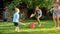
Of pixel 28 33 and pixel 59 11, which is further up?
pixel 59 11

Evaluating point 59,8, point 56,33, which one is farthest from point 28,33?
point 59,8

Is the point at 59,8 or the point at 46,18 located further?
the point at 46,18

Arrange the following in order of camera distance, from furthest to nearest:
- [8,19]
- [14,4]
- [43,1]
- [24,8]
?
1. [24,8]
2. [8,19]
3. [43,1]
4. [14,4]

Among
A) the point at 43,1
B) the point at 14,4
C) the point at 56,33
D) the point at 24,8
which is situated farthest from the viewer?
the point at 24,8

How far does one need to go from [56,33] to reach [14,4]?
2712mm

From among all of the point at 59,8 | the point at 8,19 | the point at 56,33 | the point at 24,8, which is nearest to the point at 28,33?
the point at 56,33

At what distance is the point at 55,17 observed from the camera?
14.3 m

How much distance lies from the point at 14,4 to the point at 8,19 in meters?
14.3

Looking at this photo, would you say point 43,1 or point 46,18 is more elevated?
point 43,1

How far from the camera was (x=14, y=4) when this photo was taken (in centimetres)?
1412

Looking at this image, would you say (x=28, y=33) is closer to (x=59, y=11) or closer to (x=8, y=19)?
(x=59, y=11)

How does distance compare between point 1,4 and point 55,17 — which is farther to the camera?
point 1,4

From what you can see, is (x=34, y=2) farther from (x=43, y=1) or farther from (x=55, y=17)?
(x=55, y=17)

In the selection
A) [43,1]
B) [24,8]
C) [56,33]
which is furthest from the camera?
[24,8]
